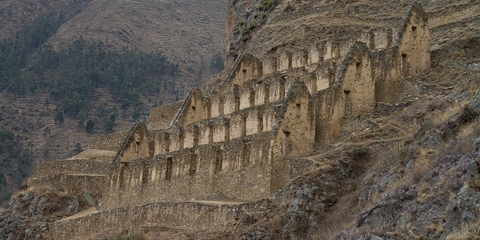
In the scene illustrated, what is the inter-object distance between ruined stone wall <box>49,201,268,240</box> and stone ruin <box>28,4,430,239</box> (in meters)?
0.08

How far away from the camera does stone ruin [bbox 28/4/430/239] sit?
34.3 meters

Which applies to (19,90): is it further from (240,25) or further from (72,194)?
(72,194)

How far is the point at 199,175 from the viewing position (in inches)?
1480

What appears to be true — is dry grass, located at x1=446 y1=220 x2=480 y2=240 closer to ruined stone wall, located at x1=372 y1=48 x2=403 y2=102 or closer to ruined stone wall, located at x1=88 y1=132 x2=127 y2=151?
ruined stone wall, located at x1=372 y1=48 x2=403 y2=102

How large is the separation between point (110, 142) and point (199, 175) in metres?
16.7

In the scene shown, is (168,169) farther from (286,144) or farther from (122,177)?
(286,144)

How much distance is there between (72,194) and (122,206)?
247 inches

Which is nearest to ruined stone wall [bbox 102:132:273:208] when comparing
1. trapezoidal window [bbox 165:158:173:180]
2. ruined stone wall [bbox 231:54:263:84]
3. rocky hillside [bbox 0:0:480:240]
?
trapezoidal window [bbox 165:158:173:180]

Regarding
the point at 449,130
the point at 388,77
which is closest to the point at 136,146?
the point at 388,77

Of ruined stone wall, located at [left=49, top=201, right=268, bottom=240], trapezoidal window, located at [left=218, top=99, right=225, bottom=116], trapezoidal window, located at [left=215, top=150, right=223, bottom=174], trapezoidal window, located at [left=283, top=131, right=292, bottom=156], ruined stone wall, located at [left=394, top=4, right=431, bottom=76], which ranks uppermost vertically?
ruined stone wall, located at [left=394, top=4, right=431, bottom=76]

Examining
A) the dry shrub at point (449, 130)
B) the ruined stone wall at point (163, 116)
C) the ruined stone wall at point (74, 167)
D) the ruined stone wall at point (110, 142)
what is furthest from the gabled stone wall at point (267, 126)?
the dry shrub at point (449, 130)

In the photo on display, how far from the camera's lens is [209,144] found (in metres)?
37.9

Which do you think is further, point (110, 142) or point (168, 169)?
point (110, 142)

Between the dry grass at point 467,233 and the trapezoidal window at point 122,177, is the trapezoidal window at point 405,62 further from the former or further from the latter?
the dry grass at point 467,233
